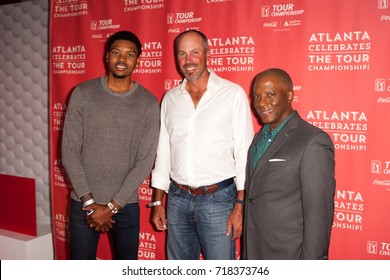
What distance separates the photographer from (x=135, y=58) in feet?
7.32

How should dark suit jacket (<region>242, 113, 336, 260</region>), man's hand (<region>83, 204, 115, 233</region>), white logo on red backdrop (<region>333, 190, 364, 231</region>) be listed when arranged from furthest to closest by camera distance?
white logo on red backdrop (<region>333, 190, 364, 231</region>) < man's hand (<region>83, 204, 115, 233</region>) < dark suit jacket (<region>242, 113, 336, 260</region>)

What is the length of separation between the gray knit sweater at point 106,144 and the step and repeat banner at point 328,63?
761 millimetres

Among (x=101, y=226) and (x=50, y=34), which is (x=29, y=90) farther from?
(x=101, y=226)

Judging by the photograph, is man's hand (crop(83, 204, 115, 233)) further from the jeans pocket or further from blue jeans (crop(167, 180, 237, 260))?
the jeans pocket

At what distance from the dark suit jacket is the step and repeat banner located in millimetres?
754

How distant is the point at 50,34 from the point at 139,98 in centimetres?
158

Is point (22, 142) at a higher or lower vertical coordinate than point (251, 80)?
lower

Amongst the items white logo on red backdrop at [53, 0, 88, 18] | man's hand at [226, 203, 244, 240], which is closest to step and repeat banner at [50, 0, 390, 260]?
white logo on red backdrop at [53, 0, 88, 18]

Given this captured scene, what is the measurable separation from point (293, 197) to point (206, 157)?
2.02ft

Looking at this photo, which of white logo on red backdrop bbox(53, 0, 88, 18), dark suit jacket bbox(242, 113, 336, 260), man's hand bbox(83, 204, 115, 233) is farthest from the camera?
white logo on red backdrop bbox(53, 0, 88, 18)

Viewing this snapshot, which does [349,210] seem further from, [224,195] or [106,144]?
[106,144]

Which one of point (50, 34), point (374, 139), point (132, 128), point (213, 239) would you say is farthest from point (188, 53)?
point (50, 34)

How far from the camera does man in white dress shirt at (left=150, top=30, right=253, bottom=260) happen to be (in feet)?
6.97
